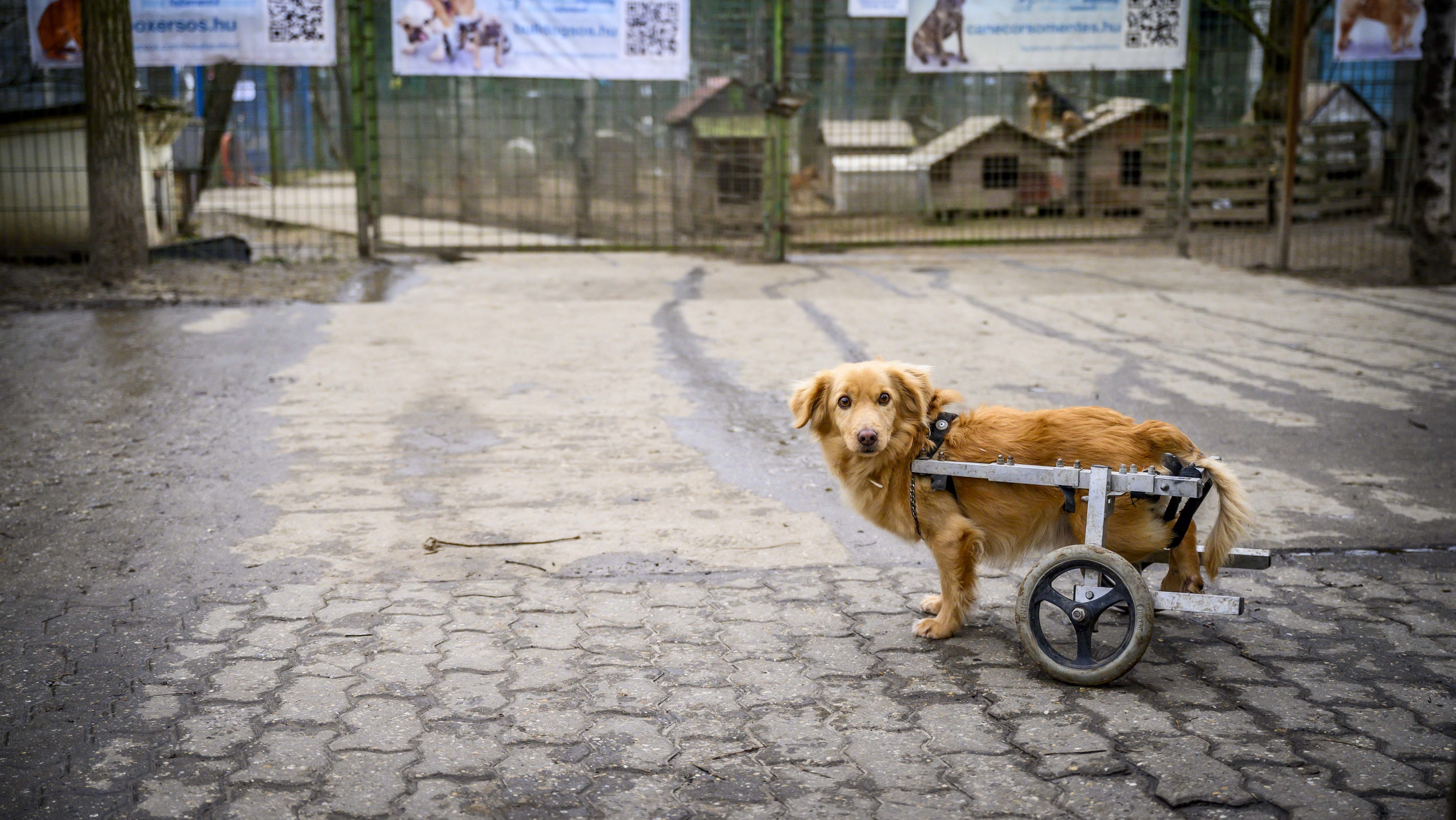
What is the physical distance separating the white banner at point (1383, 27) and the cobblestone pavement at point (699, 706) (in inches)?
397

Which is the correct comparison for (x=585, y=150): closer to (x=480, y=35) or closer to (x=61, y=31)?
(x=480, y=35)

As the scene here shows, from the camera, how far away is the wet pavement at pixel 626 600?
277cm

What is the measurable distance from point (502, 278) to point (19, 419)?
5.47 meters

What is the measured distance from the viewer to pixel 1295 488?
5.06 m

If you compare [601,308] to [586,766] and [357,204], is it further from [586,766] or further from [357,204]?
[586,766]

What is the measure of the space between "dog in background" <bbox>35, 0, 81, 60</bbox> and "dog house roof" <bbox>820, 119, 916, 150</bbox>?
9.95 meters

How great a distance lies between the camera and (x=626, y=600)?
3.93 m

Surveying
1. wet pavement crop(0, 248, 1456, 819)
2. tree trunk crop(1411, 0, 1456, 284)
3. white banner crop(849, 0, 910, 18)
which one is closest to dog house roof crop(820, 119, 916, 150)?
white banner crop(849, 0, 910, 18)

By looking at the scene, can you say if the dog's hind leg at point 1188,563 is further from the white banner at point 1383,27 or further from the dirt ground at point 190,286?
the white banner at point 1383,27

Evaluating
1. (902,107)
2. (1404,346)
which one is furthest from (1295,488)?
(902,107)

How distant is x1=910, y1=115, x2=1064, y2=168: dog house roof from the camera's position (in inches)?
677

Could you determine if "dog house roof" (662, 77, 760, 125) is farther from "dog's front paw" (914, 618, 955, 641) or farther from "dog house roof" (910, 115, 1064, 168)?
"dog's front paw" (914, 618, 955, 641)

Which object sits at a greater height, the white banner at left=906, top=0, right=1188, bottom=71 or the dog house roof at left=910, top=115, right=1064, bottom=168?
the white banner at left=906, top=0, right=1188, bottom=71

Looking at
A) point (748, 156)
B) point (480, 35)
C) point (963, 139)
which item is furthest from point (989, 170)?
point (480, 35)
